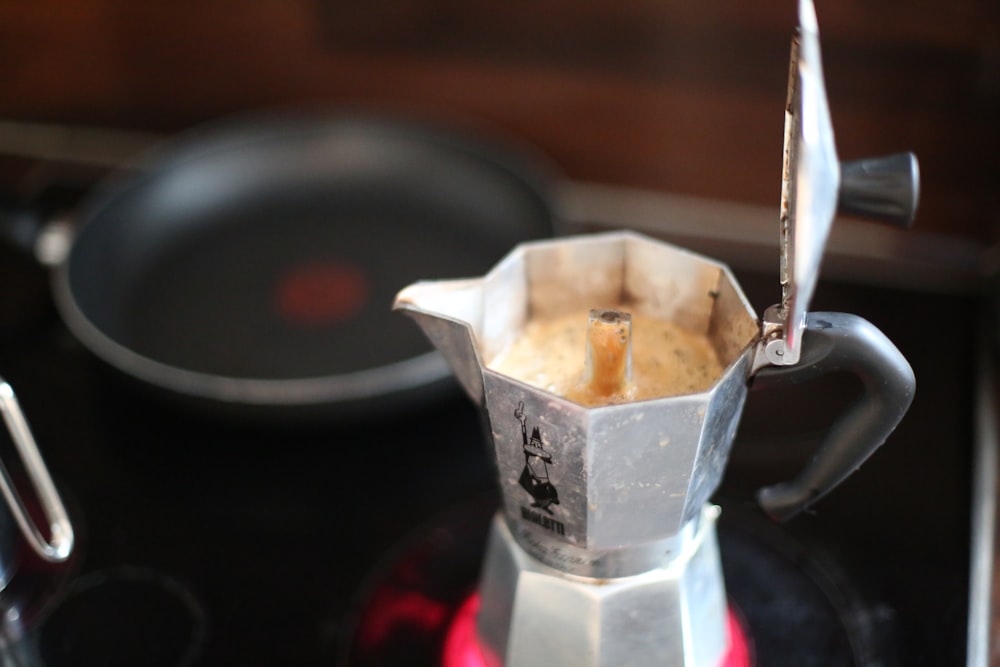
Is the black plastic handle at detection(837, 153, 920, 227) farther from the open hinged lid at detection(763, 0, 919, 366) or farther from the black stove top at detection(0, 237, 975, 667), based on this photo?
the black stove top at detection(0, 237, 975, 667)

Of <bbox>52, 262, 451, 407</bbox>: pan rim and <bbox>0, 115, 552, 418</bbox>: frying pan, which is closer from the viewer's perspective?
<bbox>52, 262, 451, 407</bbox>: pan rim

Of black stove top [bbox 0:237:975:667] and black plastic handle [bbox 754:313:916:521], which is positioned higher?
black plastic handle [bbox 754:313:916:521]

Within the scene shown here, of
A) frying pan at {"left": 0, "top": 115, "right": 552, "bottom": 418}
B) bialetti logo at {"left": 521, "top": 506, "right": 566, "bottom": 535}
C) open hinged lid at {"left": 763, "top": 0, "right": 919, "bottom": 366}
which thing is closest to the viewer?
open hinged lid at {"left": 763, "top": 0, "right": 919, "bottom": 366}

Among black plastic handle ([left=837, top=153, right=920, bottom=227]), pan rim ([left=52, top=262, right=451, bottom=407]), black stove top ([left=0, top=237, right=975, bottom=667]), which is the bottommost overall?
black stove top ([left=0, top=237, right=975, bottom=667])

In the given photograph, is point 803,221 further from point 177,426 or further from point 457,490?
point 177,426

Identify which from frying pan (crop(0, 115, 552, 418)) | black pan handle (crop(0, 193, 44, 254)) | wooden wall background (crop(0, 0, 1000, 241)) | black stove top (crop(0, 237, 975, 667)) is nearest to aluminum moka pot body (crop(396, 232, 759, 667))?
black stove top (crop(0, 237, 975, 667))

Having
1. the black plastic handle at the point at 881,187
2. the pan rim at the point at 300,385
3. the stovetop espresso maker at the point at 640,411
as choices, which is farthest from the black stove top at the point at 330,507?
the black plastic handle at the point at 881,187

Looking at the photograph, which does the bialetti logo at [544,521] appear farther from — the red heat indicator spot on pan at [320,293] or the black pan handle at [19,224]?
the black pan handle at [19,224]

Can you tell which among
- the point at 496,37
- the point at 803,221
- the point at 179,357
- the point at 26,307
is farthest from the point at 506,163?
the point at 803,221

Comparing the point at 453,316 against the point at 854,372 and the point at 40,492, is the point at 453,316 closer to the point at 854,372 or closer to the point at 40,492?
the point at 854,372
